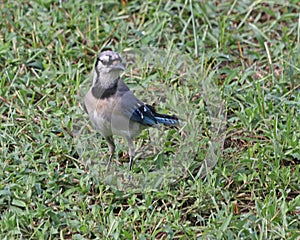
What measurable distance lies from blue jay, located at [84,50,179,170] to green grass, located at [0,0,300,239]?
310 millimetres

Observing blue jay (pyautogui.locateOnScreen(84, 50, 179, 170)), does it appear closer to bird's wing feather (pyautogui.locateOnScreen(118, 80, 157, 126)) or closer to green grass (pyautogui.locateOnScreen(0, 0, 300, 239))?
bird's wing feather (pyautogui.locateOnScreen(118, 80, 157, 126))

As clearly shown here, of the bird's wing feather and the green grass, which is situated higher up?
the bird's wing feather

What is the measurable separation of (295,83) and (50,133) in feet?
5.41

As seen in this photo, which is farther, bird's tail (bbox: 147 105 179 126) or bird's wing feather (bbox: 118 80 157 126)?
bird's tail (bbox: 147 105 179 126)

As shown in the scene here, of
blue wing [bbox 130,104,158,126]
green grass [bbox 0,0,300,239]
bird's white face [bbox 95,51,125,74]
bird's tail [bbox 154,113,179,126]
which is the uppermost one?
bird's white face [bbox 95,51,125,74]

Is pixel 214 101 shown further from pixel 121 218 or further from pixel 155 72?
pixel 121 218

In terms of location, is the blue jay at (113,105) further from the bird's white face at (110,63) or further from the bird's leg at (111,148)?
the bird's leg at (111,148)

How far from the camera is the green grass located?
4.12 metres

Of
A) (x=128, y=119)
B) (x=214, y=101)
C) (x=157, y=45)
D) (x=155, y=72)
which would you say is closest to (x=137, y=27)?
(x=157, y=45)

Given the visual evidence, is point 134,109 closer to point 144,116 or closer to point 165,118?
point 144,116

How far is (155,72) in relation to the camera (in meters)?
5.20

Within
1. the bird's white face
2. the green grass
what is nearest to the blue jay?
the bird's white face

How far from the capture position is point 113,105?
410 cm

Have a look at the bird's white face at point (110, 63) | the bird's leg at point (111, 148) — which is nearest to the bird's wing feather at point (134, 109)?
the bird's white face at point (110, 63)
